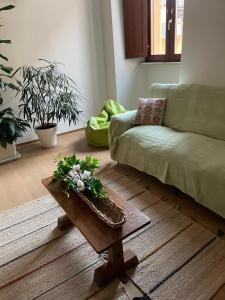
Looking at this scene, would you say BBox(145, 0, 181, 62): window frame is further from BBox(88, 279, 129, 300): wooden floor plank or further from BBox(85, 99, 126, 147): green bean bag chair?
BBox(88, 279, 129, 300): wooden floor plank

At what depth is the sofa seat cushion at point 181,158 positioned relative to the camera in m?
1.64

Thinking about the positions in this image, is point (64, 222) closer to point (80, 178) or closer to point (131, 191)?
point (80, 178)

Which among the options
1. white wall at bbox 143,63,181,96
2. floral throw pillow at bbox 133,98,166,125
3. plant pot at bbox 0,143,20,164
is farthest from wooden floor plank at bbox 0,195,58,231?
white wall at bbox 143,63,181,96

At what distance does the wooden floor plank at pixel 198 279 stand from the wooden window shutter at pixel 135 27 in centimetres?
302

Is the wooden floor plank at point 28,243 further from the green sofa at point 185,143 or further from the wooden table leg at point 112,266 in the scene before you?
the green sofa at point 185,143

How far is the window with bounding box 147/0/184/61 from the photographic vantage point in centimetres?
321

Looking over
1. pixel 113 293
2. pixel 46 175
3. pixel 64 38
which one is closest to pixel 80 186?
pixel 113 293

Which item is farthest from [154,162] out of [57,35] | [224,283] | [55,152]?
[57,35]

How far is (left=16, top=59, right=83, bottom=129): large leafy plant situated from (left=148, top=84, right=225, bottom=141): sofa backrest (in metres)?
1.20

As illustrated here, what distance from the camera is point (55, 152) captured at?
317 cm

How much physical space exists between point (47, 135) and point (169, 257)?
2291 mm

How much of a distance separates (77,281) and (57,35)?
122 inches

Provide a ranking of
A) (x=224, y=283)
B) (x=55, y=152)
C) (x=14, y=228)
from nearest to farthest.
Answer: (x=224, y=283), (x=14, y=228), (x=55, y=152)

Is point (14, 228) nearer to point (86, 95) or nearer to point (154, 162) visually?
point (154, 162)
